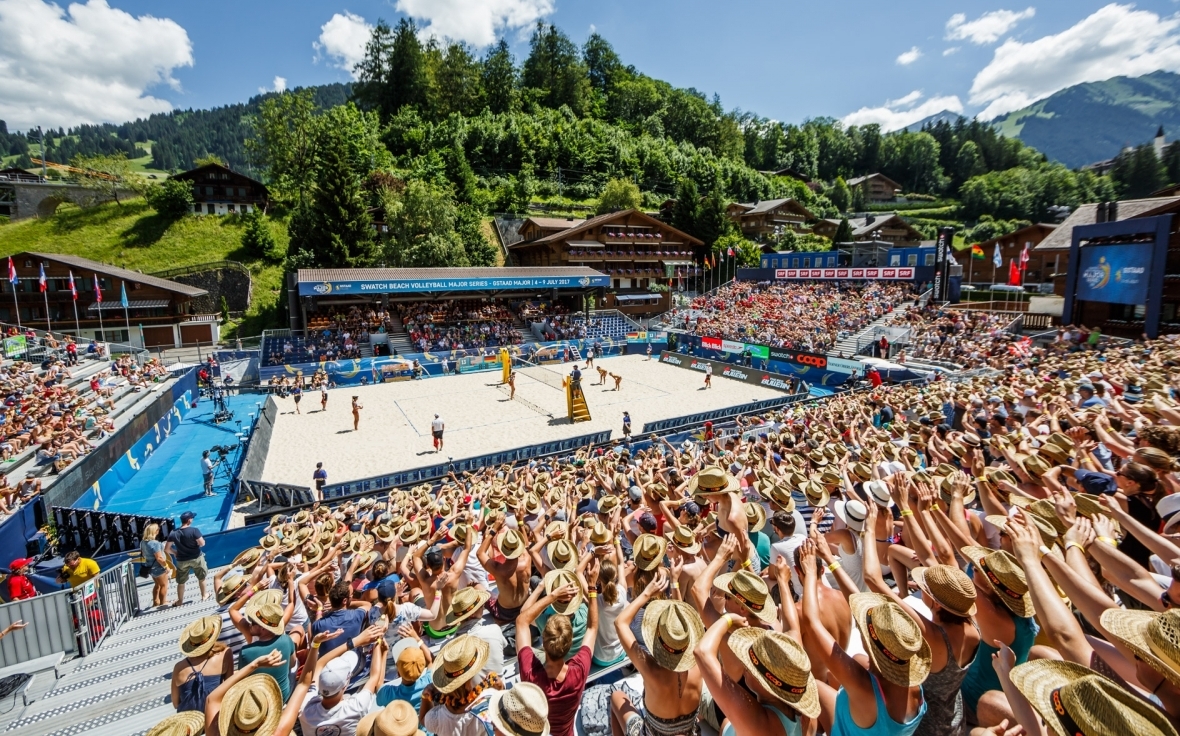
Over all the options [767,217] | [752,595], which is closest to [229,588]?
[752,595]

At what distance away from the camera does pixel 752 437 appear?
1385cm

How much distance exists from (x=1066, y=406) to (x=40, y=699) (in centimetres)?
1439

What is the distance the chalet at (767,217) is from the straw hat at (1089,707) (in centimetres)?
6368

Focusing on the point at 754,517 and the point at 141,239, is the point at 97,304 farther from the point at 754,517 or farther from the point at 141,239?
the point at 754,517

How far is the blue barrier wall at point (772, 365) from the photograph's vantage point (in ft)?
84.2

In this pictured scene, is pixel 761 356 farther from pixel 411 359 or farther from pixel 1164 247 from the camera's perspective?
pixel 411 359

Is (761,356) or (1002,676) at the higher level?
(1002,676)

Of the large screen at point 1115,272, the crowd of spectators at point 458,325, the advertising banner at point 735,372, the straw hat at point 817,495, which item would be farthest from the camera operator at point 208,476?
the large screen at point 1115,272

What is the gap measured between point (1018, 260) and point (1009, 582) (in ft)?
155

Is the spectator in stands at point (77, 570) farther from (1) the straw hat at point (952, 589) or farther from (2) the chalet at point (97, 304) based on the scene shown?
(2) the chalet at point (97, 304)

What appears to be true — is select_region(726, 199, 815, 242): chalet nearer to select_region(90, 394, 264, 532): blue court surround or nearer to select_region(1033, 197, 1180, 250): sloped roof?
select_region(1033, 197, 1180, 250): sloped roof

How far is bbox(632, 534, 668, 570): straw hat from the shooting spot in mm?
3725

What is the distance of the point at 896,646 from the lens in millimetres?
2154

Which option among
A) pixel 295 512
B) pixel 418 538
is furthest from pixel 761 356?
pixel 418 538
